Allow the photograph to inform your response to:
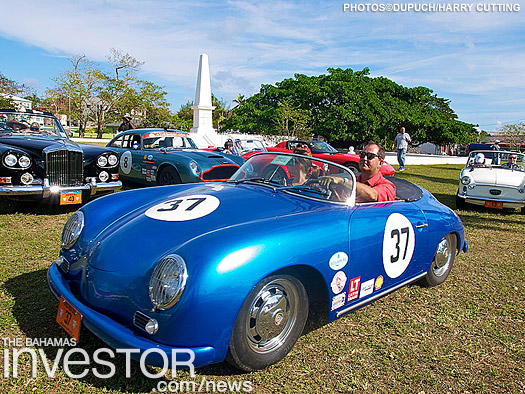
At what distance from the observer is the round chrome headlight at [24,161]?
5.64m

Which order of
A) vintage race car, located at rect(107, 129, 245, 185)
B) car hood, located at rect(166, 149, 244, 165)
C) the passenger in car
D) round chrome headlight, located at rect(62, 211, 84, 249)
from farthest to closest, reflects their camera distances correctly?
1. the passenger in car
2. car hood, located at rect(166, 149, 244, 165)
3. vintage race car, located at rect(107, 129, 245, 185)
4. round chrome headlight, located at rect(62, 211, 84, 249)

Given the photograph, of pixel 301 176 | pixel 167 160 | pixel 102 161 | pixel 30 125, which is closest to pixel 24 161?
pixel 102 161

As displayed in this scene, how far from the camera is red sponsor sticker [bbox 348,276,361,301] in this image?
2.67m

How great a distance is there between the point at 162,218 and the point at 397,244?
1800 millimetres

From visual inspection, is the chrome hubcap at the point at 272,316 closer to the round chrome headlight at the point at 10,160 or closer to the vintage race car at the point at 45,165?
the vintage race car at the point at 45,165

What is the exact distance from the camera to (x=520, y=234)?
21.1ft

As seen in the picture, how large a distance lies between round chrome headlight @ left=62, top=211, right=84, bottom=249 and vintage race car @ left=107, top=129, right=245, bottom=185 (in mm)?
4429

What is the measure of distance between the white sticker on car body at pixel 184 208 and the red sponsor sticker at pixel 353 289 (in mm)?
1086

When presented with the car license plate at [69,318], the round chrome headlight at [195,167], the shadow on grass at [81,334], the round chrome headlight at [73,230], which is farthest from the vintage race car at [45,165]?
the car license plate at [69,318]

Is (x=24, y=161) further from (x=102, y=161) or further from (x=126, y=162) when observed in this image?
(x=126, y=162)

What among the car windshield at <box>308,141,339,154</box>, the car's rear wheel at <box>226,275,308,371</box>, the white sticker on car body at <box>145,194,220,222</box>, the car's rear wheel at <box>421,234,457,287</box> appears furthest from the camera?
the car windshield at <box>308,141,339,154</box>

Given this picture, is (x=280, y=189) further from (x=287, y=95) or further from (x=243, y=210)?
(x=287, y=95)

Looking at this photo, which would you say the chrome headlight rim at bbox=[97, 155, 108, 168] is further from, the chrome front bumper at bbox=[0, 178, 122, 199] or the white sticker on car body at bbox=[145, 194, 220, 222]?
the white sticker on car body at bbox=[145, 194, 220, 222]

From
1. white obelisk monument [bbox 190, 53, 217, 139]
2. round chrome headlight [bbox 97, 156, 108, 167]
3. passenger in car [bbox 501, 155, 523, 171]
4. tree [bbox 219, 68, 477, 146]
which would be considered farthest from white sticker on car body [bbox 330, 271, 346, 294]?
tree [bbox 219, 68, 477, 146]
